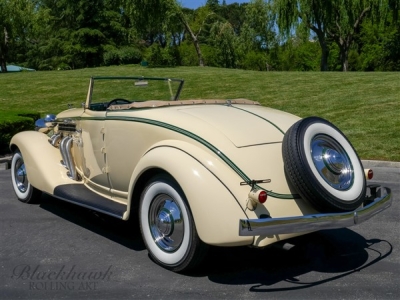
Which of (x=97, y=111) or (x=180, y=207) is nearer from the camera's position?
(x=180, y=207)

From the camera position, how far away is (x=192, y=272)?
4.03 metres

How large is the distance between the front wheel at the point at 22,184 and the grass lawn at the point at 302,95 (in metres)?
4.39

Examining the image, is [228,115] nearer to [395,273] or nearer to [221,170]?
[221,170]

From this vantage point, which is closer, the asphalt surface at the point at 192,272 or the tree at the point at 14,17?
the asphalt surface at the point at 192,272

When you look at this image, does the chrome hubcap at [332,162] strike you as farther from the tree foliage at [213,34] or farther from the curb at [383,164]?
the tree foliage at [213,34]

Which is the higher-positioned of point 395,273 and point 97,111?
point 97,111

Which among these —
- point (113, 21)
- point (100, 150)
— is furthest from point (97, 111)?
point (113, 21)

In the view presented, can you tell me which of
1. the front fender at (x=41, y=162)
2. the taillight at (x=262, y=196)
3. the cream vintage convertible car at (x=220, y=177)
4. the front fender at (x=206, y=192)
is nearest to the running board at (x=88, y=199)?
the cream vintage convertible car at (x=220, y=177)

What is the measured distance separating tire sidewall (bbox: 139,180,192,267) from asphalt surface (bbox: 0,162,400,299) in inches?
4.6

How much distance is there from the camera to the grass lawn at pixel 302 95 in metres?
11.8

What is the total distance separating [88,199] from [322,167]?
2299 millimetres

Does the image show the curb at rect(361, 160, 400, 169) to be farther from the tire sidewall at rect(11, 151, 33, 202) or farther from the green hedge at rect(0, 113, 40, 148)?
the green hedge at rect(0, 113, 40, 148)

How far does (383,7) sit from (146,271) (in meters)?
27.3

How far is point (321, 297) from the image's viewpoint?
11.7 ft
